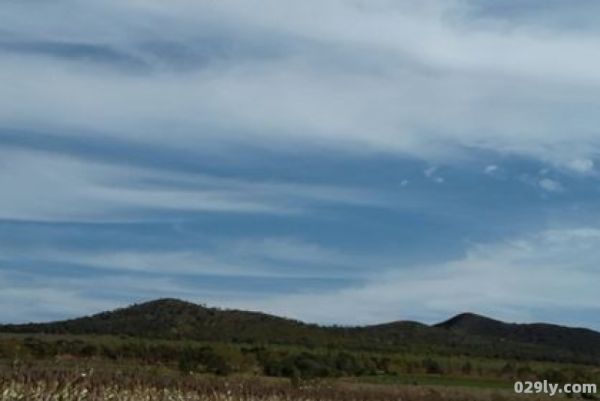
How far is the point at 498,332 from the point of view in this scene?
163250 millimetres

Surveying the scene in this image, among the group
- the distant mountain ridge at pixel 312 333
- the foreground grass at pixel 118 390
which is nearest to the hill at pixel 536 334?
the distant mountain ridge at pixel 312 333

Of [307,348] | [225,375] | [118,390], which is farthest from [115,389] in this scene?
[307,348]

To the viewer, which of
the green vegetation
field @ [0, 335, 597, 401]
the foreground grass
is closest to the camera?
the foreground grass

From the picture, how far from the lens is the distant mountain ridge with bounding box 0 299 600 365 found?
11669cm

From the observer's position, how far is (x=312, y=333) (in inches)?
5064

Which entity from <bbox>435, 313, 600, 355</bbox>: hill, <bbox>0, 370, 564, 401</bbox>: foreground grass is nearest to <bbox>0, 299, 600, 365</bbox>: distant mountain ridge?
<bbox>435, 313, 600, 355</bbox>: hill

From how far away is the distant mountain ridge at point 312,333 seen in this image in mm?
116688

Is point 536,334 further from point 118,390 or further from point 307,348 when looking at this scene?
point 118,390

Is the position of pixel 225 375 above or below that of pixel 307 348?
below

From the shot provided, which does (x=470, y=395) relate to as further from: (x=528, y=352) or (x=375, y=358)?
(x=528, y=352)

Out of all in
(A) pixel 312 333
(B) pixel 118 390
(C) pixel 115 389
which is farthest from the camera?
(A) pixel 312 333

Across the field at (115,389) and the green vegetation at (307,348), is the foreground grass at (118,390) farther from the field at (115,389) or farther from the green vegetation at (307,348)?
the green vegetation at (307,348)

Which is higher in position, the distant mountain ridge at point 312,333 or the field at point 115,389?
the distant mountain ridge at point 312,333

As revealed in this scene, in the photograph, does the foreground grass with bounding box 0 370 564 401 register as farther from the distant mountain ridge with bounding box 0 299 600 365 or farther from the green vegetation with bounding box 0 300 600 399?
the distant mountain ridge with bounding box 0 299 600 365
